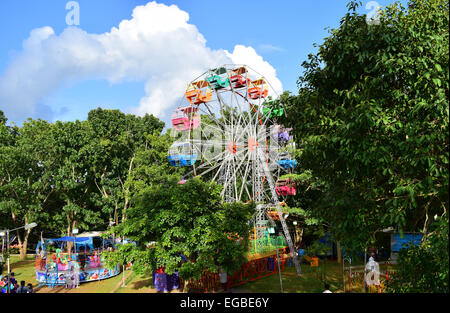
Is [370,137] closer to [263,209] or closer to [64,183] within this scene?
[263,209]

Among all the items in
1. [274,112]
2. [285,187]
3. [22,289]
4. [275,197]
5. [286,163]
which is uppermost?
[274,112]

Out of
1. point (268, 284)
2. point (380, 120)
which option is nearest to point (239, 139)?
point (268, 284)

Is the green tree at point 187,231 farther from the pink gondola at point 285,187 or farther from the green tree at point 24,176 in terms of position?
the green tree at point 24,176

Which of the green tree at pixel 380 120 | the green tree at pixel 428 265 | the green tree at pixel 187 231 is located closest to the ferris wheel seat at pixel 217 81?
the green tree at pixel 187 231

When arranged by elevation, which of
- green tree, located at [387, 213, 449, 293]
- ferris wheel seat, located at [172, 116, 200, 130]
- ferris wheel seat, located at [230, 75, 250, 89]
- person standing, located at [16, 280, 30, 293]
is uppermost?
ferris wheel seat, located at [230, 75, 250, 89]

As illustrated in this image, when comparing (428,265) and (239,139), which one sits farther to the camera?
(239,139)

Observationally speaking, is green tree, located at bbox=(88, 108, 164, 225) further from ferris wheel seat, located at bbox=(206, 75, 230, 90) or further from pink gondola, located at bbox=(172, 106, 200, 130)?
Result: ferris wheel seat, located at bbox=(206, 75, 230, 90)

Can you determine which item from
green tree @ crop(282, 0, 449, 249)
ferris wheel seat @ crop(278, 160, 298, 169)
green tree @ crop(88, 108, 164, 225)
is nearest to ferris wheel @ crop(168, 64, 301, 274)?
ferris wheel seat @ crop(278, 160, 298, 169)

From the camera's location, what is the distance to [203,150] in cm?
2448

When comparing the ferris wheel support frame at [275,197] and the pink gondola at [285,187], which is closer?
the ferris wheel support frame at [275,197]

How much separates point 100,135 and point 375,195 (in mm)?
27798

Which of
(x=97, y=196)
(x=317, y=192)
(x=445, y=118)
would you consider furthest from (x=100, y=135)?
(x=445, y=118)

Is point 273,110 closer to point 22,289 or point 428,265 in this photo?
point 428,265

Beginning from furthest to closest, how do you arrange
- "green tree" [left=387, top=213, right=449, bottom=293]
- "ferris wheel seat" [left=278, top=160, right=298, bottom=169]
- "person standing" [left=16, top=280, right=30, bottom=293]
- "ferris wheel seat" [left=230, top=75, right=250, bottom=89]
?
"ferris wheel seat" [left=278, top=160, right=298, bottom=169]
"ferris wheel seat" [left=230, top=75, right=250, bottom=89]
"person standing" [left=16, top=280, right=30, bottom=293]
"green tree" [left=387, top=213, right=449, bottom=293]
